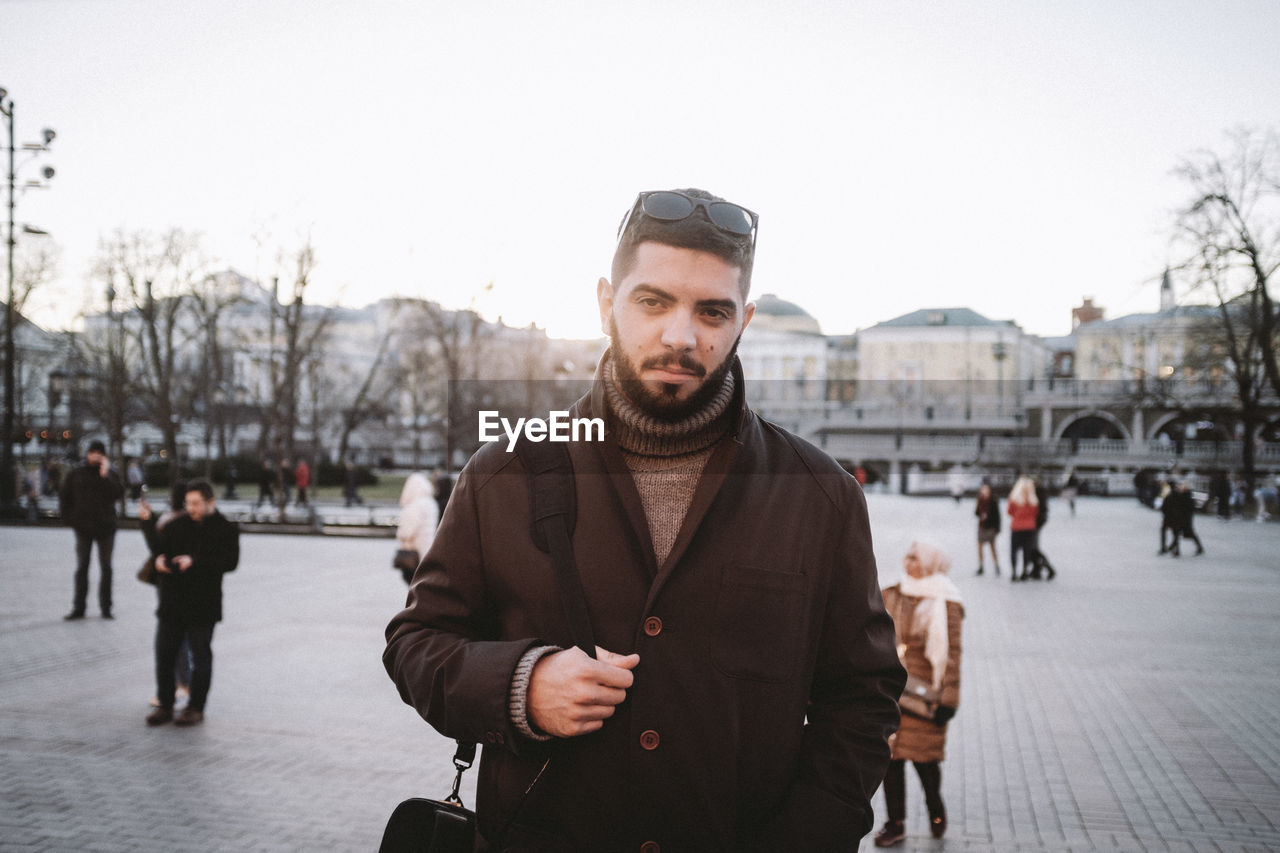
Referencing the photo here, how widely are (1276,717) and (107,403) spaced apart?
3683cm

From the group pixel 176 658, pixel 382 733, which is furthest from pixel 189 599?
pixel 382 733

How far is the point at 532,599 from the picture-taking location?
1841mm

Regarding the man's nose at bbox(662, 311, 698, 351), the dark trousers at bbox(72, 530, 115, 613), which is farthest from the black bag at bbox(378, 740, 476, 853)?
the dark trousers at bbox(72, 530, 115, 613)

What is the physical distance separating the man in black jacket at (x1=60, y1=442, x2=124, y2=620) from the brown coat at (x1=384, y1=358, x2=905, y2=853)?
38.4 feet

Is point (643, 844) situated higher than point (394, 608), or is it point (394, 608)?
point (643, 844)

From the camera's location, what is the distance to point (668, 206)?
1.87 meters

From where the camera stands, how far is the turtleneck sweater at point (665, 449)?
75.5 inches

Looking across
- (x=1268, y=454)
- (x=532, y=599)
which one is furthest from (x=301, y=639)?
(x=1268, y=454)

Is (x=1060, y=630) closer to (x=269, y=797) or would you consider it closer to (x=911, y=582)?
(x=911, y=582)

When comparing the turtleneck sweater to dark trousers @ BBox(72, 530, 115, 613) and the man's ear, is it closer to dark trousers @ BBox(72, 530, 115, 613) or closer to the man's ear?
the man's ear

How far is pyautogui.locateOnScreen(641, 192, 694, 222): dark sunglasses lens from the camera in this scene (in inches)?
73.0

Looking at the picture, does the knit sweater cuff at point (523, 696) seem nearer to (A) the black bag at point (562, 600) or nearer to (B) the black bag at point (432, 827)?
(A) the black bag at point (562, 600)

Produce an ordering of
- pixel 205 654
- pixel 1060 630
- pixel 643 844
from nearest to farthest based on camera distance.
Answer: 1. pixel 643 844
2. pixel 205 654
3. pixel 1060 630

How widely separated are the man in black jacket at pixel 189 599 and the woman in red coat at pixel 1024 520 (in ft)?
42.9
